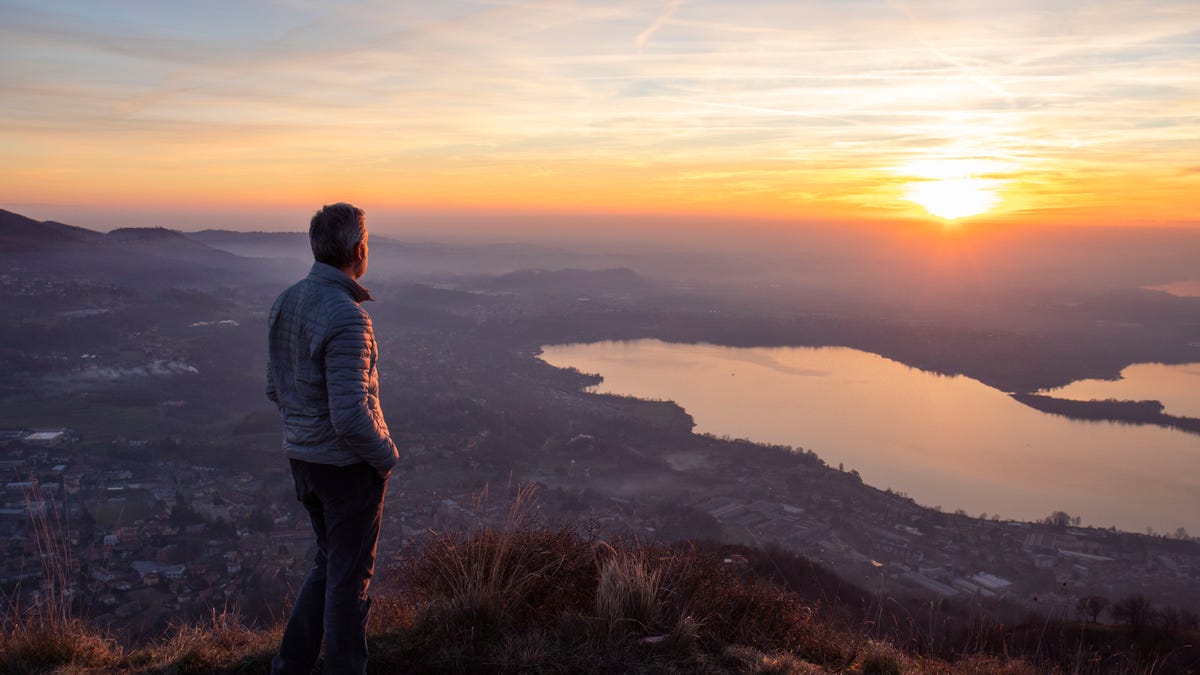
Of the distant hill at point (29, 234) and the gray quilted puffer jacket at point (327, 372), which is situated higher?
the distant hill at point (29, 234)

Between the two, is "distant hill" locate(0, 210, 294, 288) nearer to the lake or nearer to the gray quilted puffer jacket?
the lake

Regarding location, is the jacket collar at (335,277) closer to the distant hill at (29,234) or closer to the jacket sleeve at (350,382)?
the jacket sleeve at (350,382)

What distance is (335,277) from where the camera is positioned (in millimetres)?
2314

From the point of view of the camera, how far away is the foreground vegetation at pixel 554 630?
2.79m

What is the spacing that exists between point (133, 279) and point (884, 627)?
120 ft

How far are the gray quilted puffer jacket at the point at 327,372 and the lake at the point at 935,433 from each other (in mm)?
18753

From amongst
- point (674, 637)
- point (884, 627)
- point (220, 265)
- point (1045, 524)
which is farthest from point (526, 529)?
point (220, 265)

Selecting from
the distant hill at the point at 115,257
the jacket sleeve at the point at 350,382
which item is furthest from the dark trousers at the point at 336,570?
the distant hill at the point at 115,257

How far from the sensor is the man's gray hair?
2.33m

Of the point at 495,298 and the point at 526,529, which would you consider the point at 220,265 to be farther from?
the point at 526,529

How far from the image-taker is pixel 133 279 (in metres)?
32.1

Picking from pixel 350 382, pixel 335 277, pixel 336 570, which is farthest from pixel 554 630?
pixel 335 277

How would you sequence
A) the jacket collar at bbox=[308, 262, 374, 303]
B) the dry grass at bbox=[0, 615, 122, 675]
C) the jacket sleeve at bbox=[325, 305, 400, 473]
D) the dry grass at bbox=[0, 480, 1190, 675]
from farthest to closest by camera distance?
the dry grass at bbox=[0, 480, 1190, 675]
the dry grass at bbox=[0, 615, 122, 675]
the jacket collar at bbox=[308, 262, 374, 303]
the jacket sleeve at bbox=[325, 305, 400, 473]

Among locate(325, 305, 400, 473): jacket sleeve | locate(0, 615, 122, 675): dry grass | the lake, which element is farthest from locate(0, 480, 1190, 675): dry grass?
the lake
